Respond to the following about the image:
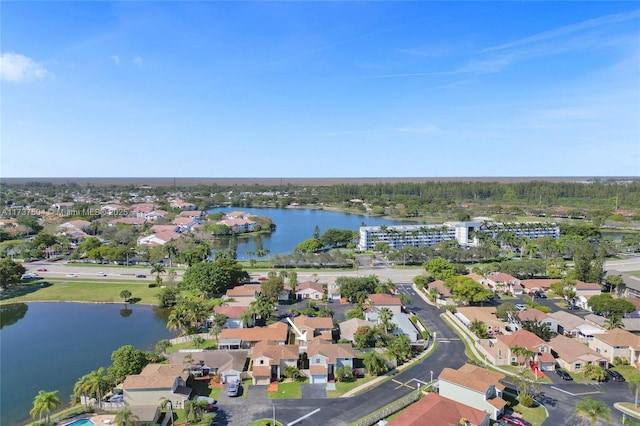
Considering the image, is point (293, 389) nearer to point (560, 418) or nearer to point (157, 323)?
point (560, 418)

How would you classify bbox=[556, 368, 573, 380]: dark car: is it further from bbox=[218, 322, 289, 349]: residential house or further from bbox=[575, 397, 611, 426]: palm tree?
bbox=[218, 322, 289, 349]: residential house

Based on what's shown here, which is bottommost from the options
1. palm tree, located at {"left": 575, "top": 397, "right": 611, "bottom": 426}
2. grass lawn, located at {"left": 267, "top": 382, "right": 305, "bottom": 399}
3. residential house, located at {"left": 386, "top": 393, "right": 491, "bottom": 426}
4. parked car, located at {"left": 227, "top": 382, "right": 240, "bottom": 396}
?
grass lawn, located at {"left": 267, "top": 382, "right": 305, "bottom": 399}

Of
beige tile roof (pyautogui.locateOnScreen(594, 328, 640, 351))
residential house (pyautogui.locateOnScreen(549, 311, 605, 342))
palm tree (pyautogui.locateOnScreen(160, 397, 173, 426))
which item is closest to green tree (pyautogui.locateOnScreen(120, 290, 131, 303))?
palm tree (pyautogui.locateOnScreen(160, 397, 173, 426))

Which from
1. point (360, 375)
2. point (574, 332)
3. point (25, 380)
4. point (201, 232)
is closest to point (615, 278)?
point (574, 332)

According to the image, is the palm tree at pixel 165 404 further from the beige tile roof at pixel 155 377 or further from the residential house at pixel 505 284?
the residential house at pixel 505 284

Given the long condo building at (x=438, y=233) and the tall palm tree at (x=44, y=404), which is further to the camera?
the long condo building at (x=438, y=233)

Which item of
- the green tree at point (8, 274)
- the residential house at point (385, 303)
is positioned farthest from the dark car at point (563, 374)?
the green tree at point (8, 274)
